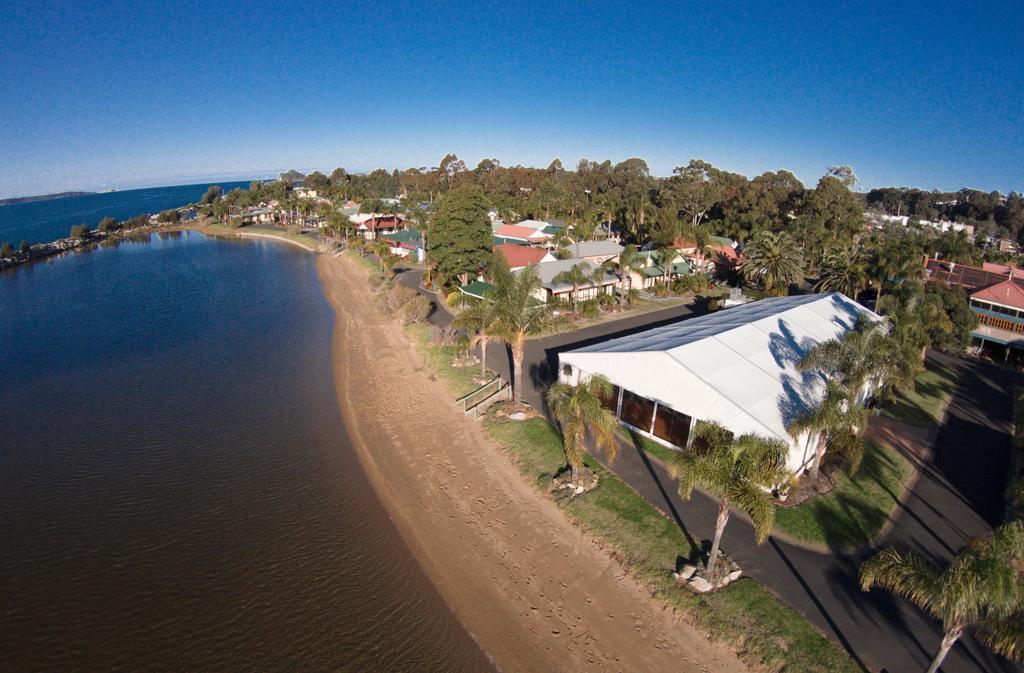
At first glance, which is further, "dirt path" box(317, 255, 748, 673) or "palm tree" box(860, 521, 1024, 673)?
"dirt path" box(317, 255, 748, 673)

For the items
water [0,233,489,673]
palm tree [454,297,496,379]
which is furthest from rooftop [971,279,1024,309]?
water [0,233,489,673]

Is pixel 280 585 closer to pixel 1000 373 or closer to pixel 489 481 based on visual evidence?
pixel 489 481

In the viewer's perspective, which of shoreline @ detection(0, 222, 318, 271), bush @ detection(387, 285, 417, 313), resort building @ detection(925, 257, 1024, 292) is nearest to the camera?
resort building @ detection(925, 257, 1024, 292)

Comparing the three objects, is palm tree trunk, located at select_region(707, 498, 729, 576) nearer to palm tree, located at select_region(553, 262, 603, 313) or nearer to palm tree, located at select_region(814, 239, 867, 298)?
palm tree, located at select_region(553, 262, 603, 313)

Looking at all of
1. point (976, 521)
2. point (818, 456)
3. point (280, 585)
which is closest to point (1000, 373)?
point (976, 521)

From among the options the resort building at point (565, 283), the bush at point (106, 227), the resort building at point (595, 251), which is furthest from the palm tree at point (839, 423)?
the bush at point (106, 227)

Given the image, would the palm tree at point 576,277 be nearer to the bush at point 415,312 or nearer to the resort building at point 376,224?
the bush at point 415,312
